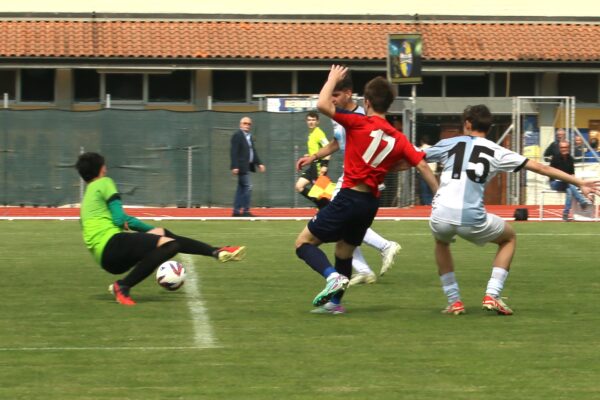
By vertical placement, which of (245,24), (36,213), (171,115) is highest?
(245,24)

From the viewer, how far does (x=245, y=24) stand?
3647 centimetres

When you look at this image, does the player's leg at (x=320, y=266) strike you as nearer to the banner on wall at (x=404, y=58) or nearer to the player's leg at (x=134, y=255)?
the player's leg at (x=134, y=255)

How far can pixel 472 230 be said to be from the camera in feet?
34.4

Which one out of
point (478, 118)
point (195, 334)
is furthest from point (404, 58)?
point (195, 334)

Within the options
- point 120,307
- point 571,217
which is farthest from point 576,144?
point 120,307

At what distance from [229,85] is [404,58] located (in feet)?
27.8

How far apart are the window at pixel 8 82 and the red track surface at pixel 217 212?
6694 mm

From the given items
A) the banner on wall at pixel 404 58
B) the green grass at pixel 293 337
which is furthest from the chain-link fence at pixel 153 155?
the green grass at pixel 293 337

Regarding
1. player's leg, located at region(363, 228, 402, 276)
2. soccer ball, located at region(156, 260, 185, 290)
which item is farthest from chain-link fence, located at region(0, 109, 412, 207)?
soccer ball, located at region(156, 260, 185, 290)

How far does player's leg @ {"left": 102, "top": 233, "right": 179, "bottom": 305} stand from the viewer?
37.6 feet

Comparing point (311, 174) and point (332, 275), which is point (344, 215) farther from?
point (311, 174)

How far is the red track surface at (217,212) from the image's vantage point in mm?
26391

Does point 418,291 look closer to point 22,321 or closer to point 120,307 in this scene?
point 120,307

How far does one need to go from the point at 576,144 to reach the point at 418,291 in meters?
19.8
